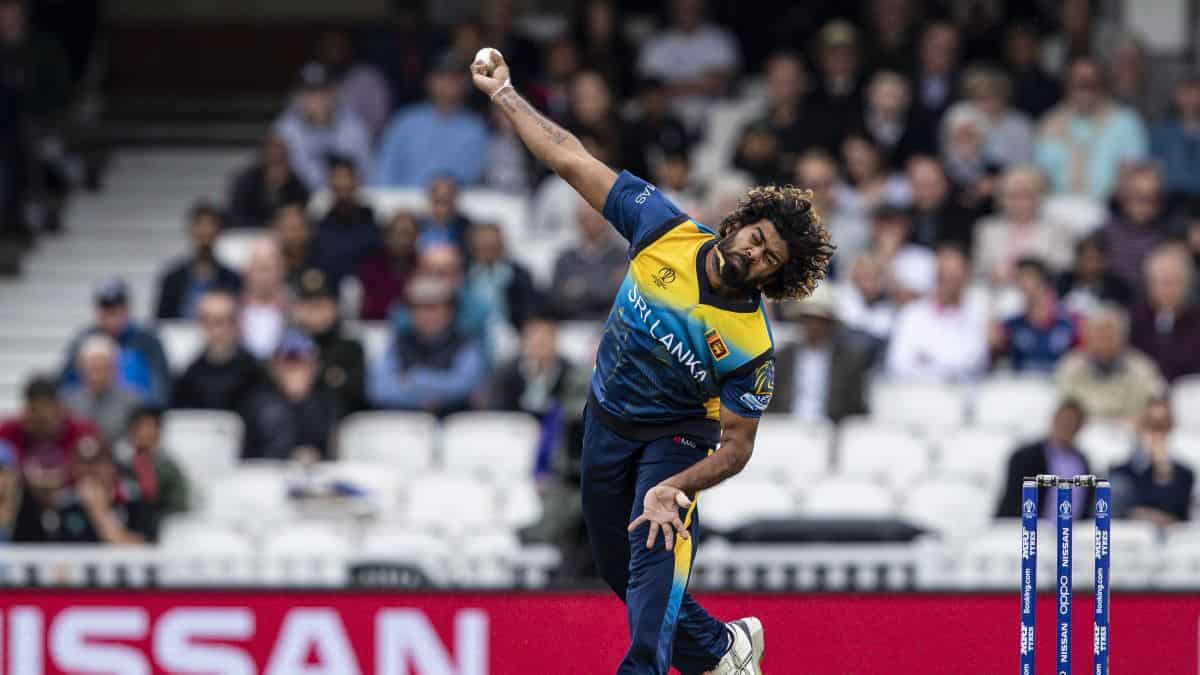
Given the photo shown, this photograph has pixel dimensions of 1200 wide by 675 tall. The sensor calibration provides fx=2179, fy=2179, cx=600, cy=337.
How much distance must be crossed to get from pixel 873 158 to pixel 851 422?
8.75 ft

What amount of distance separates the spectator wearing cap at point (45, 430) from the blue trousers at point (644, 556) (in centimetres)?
557

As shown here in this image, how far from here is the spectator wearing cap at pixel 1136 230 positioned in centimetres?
1362

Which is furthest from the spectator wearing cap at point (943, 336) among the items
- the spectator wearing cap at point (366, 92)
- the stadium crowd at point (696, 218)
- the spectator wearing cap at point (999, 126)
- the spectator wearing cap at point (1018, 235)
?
the spectator wearing cap at point (366, 92)

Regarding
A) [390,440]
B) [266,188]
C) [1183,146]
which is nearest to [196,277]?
[266,188]

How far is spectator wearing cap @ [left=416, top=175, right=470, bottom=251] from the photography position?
543 inches

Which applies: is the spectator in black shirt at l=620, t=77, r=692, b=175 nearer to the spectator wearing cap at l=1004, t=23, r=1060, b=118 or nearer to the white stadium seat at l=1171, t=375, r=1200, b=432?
the spectator wearing cap at l=1004, t=23, r=1060, b=118

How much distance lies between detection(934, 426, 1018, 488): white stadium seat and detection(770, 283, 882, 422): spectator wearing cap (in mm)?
631

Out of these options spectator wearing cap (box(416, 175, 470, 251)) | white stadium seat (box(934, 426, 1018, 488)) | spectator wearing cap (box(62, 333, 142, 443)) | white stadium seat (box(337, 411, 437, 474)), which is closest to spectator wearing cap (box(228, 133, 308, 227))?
spectator wearing cap (box(416, 175, 470, 251))

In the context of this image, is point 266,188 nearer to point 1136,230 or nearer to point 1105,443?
point 1136,230

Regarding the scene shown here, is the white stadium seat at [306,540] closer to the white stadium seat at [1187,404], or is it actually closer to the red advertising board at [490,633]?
the red advertising board at [490,633]

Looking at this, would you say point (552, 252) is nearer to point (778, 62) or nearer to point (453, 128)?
point (453, 128)

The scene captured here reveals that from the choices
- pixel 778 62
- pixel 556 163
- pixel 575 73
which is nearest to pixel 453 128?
pixel 575 73

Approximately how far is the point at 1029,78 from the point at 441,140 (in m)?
4.18

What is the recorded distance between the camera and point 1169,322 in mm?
12938
